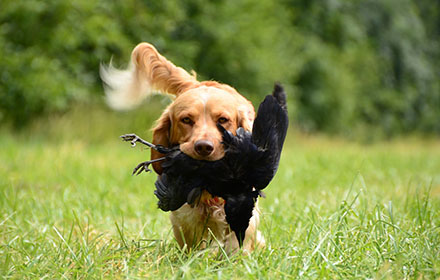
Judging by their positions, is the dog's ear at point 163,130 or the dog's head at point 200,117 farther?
the dog's ear at point 163,130

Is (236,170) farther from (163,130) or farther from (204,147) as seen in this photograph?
(163,130)

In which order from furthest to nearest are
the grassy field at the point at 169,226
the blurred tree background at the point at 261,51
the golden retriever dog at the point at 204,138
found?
the blurred tree background at the point at 261,51 < the golden retriever dog at the point at 204,138 < the grassy field at the point at 169,226

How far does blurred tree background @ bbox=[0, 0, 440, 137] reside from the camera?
1070 centimetres

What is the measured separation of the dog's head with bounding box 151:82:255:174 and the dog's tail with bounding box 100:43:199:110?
0.41 metres

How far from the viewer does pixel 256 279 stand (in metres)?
2.18

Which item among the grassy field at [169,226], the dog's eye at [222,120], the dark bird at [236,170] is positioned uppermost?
the dog's eye at [222,120]

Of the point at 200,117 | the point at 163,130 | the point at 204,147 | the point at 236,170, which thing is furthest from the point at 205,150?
the point at 163,130

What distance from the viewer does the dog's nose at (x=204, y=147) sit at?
258cm

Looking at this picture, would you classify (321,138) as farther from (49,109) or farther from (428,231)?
(428,231)

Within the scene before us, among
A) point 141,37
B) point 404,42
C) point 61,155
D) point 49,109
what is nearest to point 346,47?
point 404,42

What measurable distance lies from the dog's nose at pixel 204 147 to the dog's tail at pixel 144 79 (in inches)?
39.2

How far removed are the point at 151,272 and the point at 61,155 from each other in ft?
17.7

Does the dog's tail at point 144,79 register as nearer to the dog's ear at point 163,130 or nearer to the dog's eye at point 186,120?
the dog's ear at point 163,130

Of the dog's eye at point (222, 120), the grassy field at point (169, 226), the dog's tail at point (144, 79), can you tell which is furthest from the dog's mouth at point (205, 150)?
the dog's tail at point (144, 79)
